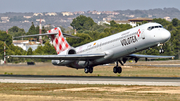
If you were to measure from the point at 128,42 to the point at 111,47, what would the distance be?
2.85m

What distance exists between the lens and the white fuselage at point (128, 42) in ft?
121

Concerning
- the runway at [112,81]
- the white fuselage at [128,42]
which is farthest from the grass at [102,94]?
the white fuselage at [128,42]

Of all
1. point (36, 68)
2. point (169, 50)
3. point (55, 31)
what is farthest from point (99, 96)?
point (169, 50)

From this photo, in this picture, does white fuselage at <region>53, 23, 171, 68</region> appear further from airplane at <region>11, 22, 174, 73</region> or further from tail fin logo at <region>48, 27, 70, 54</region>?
tail fin logo at <region>48, 27, 70, 54</region>

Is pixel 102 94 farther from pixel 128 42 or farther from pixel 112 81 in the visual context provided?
pixel 128 42

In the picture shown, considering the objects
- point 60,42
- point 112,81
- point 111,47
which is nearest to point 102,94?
point 112,81

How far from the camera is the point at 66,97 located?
21.9m

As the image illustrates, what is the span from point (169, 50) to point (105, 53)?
2867 inches

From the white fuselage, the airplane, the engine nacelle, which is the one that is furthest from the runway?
the engine nacelle

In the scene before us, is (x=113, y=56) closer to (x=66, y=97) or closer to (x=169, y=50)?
(x=66, y=97)

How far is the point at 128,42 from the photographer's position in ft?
128

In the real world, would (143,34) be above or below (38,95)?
above

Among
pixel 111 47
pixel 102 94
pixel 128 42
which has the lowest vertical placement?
pixel 102 94

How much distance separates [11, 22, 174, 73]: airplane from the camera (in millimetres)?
37344
